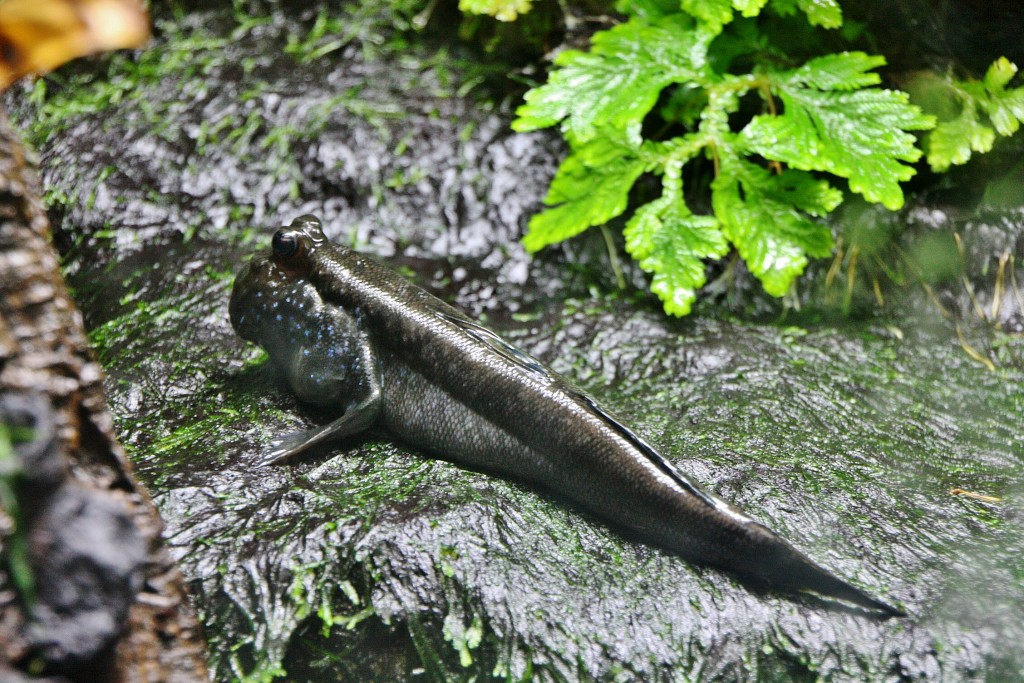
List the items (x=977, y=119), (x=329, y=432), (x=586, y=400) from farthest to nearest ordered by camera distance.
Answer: (x=977, y=119)
(x=329, y=432)
(x=586, y=400)

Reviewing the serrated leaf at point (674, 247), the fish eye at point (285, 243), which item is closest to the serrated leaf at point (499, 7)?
the serrated leaf at point (674, 247)

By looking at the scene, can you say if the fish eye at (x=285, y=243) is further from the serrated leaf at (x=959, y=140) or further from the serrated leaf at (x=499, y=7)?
the serrated leaf at (x=959, y=140)

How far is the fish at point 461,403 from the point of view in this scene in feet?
8.52

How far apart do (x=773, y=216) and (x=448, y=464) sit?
2.15m

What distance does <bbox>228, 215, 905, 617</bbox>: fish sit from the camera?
102 inches

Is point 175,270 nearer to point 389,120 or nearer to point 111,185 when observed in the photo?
point 111,185

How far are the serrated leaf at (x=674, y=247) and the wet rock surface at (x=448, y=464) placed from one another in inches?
9.7

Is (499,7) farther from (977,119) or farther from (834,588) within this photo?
(834,588)

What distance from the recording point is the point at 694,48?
427 cm

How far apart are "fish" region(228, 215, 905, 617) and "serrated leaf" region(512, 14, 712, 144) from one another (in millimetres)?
1369

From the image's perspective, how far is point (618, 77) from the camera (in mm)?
4219

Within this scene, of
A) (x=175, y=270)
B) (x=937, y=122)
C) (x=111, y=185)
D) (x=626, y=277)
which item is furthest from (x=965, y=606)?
(x=111, y=185)

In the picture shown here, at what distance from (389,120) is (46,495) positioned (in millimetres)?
3528

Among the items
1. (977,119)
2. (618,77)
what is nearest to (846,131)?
(977,119)
